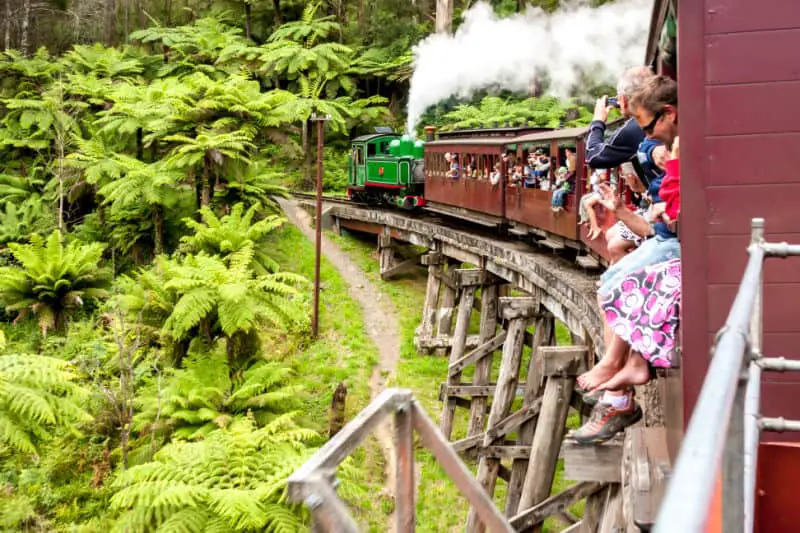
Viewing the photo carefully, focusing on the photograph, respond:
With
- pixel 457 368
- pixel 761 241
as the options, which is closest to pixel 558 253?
pixel 457 368

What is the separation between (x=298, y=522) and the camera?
328 inches

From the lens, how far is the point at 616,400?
151 inches

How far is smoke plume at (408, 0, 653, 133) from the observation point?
24.0 m

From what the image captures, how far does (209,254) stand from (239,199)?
9.50ft

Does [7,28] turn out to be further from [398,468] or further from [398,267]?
[398,468]

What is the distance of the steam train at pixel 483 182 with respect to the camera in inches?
372

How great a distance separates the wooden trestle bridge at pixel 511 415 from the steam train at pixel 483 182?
0.43 meters

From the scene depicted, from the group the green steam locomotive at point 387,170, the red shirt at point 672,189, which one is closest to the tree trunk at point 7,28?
the green steam locomotive at point 387,170

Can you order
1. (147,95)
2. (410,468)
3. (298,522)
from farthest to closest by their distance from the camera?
(147,95) → (298,522) → (410,468)

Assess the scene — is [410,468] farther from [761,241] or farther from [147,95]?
[147,95]

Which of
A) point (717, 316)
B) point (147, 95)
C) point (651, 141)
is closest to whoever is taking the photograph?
point (717, 316)

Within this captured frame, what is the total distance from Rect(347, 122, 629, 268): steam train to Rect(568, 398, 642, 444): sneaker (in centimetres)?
217

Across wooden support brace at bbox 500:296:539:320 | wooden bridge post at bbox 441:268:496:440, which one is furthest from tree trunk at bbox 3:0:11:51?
wooden support brace at bbox 500:296:539:320

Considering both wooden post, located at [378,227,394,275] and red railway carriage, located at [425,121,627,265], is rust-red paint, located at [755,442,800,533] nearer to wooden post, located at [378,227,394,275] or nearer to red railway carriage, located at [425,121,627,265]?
red railway carriage, located at [425,121,627,265]
